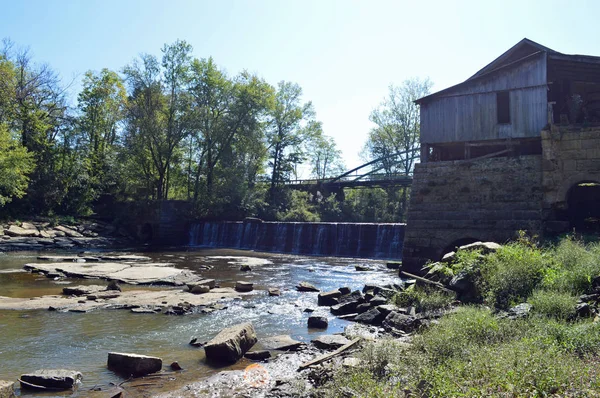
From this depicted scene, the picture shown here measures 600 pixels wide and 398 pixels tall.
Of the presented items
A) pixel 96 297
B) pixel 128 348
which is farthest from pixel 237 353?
pixel 96 297

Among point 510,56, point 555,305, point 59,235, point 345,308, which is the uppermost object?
point 510,56

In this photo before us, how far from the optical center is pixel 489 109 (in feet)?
56.8

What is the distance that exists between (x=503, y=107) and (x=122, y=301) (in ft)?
50.4

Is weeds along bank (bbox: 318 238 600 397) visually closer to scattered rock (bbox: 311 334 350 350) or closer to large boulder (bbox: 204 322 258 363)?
scattered rock (bbox: 311 334 350 350)

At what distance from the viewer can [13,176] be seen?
26.5 metres

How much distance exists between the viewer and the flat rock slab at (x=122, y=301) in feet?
31.3

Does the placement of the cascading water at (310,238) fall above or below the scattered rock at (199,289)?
above

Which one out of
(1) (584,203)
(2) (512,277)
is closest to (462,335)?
(2) (512,277)

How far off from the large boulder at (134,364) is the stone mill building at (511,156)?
1191 centimetres

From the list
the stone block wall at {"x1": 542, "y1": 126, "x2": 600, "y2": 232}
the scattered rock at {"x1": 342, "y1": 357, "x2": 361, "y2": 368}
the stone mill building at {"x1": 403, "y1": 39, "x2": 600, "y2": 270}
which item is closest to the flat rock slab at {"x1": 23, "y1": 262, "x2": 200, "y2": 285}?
the stone mill building at {"x1": 403, "y1": 39, "x2": 600, "y2": 270}

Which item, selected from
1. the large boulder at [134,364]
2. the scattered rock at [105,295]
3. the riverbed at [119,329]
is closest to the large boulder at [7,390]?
the riverbed at [119,329]

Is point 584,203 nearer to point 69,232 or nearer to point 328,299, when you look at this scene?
point 328,299

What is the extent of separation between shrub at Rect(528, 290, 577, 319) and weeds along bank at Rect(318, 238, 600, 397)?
13 mm

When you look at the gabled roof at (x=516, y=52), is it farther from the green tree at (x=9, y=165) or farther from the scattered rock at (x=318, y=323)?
the green tree at (x=9, y=165)
